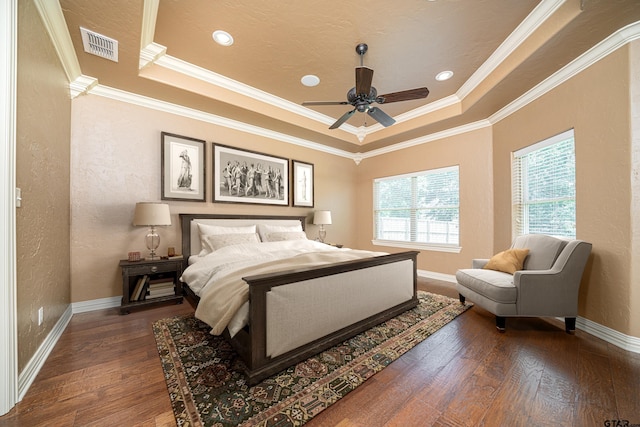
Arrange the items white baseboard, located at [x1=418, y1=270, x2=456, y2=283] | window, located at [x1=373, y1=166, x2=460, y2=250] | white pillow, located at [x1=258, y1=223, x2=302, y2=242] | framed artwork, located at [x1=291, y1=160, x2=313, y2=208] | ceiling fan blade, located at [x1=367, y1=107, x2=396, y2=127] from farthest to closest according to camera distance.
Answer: framed artwork, located at [x1=291, y1=160, x2=313, y2=208] < window, located at [x1=373, y1=166, x2=460, y2=250] < white baseboard, located at [x1=418, y1=270, x2=456, y2=283] < white pillow, located at [x1=258, y1=223, x2=302, y2=242] < ceiling fan blade, located at [x1=367, y1=107, x2=396, y2=127]

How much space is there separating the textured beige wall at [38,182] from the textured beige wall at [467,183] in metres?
5.14

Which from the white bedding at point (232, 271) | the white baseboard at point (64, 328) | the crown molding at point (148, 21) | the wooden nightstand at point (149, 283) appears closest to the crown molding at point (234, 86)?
the crown molding at point (148, 21)

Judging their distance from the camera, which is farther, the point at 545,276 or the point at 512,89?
the point at 512,89

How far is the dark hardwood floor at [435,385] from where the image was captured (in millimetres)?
1356

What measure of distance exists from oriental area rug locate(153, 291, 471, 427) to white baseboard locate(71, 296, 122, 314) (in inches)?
39.6

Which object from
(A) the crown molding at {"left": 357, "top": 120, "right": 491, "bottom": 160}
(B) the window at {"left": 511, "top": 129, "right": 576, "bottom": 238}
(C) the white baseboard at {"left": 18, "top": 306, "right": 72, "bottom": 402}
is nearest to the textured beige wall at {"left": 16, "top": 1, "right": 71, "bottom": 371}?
(C) the white baseboard at {"left": 18, "top": 306, "right": 72, "bottom": 402}

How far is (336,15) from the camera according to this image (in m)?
2.29

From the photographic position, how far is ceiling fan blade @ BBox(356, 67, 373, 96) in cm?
236

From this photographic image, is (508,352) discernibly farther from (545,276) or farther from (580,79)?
(580,79)

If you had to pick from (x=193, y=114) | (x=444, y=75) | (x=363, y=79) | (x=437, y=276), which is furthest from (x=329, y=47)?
(x=437, y=276)

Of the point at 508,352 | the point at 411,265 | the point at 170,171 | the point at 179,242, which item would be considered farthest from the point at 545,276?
the point at 170,171

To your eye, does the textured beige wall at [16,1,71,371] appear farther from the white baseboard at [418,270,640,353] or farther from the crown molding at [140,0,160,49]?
the white baseboard at [418,270,640,353]

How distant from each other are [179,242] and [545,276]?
440 centimetres

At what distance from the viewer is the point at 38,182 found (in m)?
1.88
